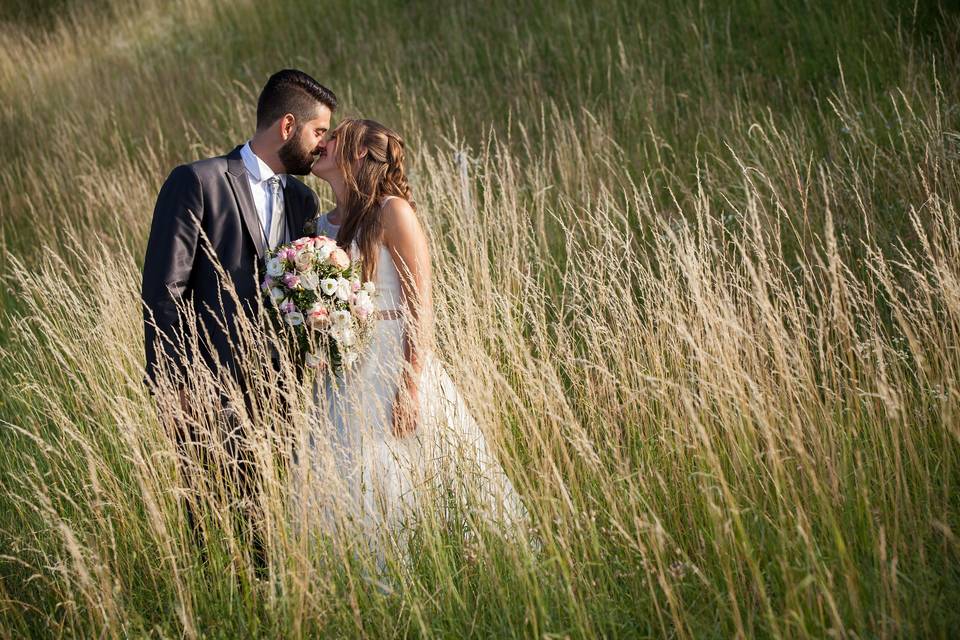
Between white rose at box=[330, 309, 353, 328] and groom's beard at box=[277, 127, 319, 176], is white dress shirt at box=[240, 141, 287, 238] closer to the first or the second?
groom's beard at box=[277, 127, 319, 176]

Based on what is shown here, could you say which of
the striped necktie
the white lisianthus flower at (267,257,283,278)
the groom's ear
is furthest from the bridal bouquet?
the groom's ear

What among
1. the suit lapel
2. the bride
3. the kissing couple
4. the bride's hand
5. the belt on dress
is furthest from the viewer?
the belt on dress

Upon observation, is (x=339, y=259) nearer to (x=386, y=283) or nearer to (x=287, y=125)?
(x=386, y=283)

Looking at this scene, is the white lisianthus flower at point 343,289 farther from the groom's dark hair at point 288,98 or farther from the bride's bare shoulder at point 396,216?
the groom's dark hair at point 288,98

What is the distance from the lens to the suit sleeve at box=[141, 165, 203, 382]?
3.36 m

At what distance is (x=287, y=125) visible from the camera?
12.3ft

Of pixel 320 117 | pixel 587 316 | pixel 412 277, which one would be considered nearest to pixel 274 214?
pixel 320 117

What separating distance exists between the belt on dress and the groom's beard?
0.79 m

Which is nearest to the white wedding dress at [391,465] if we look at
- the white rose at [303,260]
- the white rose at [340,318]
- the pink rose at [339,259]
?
the white rose at [340,318]

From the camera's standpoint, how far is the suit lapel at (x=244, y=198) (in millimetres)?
3520

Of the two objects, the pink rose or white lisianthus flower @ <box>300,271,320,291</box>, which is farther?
the pink rose

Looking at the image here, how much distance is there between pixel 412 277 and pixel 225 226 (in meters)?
0.89

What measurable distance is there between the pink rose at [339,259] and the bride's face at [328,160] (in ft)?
1.69

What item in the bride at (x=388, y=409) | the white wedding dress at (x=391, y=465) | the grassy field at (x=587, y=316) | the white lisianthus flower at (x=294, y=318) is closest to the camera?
the grassy field at (x=587, y=316)
